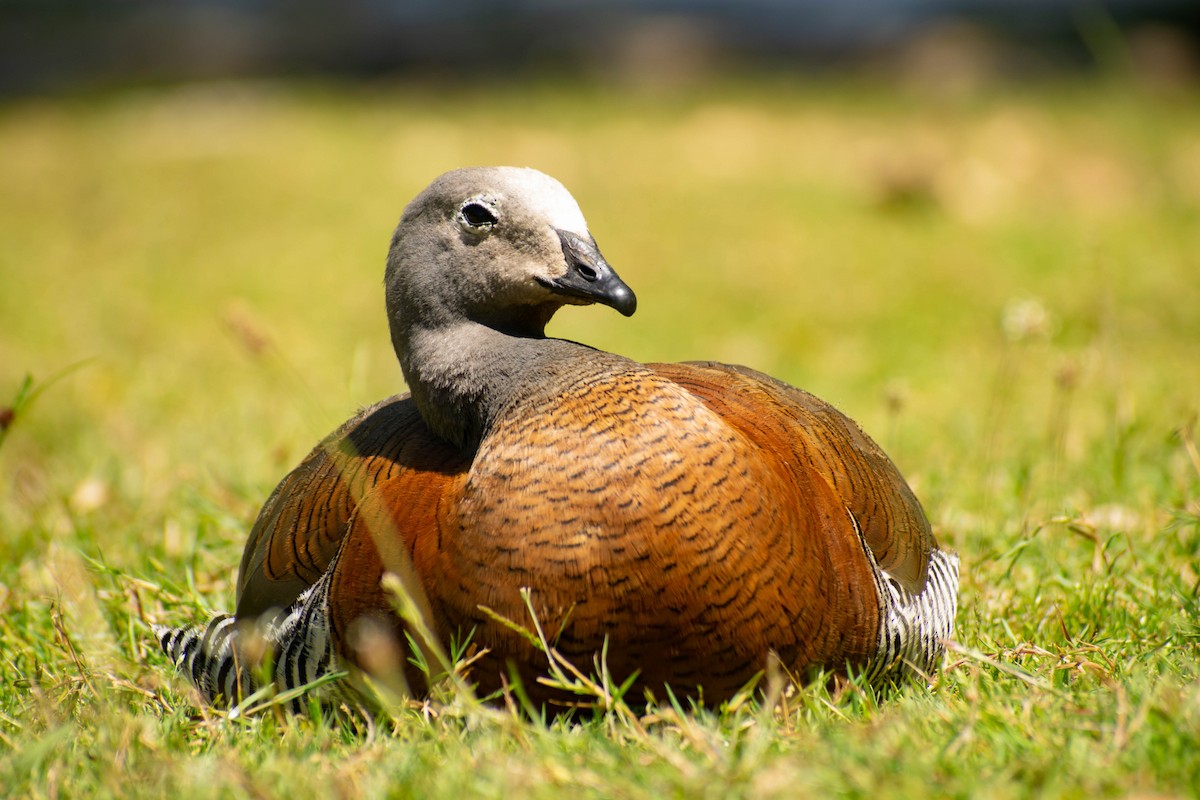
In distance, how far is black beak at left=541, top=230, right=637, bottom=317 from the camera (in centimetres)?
246

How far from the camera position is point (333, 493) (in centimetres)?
258

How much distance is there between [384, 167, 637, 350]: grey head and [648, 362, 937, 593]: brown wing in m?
0.33

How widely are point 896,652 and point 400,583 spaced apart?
3.18 feet

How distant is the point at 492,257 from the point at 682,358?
310 cm

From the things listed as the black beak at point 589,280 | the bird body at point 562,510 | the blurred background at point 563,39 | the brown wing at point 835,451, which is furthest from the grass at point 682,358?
the blurred background at point 563,39

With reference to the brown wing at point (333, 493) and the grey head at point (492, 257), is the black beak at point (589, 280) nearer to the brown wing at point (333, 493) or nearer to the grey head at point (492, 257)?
the grey head at point (492, 257)

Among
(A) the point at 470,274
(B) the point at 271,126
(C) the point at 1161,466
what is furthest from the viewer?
(B) the point at 271,126

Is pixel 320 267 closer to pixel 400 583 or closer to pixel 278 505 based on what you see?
pixel 278 505

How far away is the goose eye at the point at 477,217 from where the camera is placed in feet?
8.64

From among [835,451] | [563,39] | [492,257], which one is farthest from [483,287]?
[563,39]

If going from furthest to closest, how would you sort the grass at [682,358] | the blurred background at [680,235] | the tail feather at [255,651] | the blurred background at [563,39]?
the blurred background at [563,39] < the blurred background at [680,235] < the tail feather at [255,651] < the grass at [682,358]

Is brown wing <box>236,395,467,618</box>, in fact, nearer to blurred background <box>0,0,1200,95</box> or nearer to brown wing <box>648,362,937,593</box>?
brown wing <box>648,362,937,593</box>

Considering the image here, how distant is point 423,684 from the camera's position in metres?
2.31

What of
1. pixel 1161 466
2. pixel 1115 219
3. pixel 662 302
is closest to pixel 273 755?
pixel 1161 466
